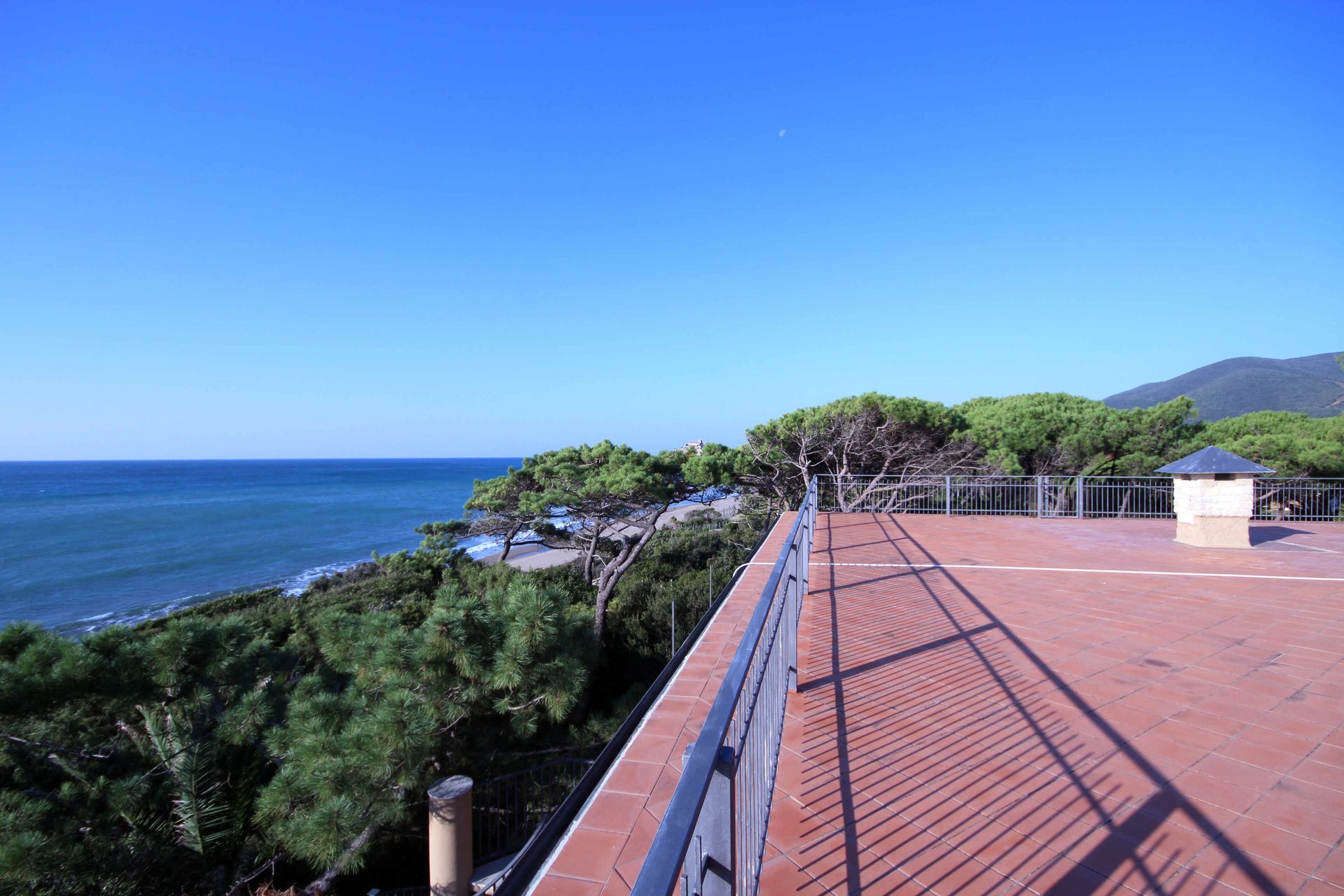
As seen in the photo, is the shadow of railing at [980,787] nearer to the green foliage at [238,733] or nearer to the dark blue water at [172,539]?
the green foliage at [238,733]

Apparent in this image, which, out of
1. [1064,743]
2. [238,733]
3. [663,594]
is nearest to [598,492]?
[663,594]

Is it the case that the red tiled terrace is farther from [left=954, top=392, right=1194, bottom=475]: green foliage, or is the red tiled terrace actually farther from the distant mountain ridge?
the distant mountain ridge

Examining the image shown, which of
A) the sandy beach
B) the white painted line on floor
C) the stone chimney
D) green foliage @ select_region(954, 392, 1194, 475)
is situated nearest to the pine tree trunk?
the white painted line on floor

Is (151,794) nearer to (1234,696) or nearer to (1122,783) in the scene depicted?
(1122,783)

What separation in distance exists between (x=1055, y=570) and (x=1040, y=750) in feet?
16.1

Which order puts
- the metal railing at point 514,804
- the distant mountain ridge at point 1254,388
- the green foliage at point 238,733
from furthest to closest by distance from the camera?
the distant mountain ridge at point 1254,388 < the metal railing at point 514,804 < the green foliage at point 238,733

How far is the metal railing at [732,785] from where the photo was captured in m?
0.81

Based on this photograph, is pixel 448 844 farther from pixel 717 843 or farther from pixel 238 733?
pixel 717 843

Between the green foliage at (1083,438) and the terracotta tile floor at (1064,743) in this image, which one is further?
the green foliage at (1083,438)

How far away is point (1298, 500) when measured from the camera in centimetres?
1380

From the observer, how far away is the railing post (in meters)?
1.23

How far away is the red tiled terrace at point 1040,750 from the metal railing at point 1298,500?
414 inches

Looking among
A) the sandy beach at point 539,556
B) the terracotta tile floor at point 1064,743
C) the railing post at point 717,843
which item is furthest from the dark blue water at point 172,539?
the railing post at point 717,843

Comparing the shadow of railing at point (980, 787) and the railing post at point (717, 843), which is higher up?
the railing post at point (717, 843)
